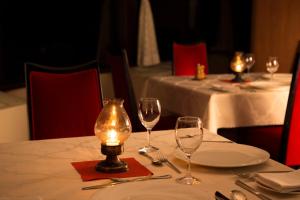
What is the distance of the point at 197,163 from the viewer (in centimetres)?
163

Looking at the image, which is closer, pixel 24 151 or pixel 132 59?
pixel 24 151

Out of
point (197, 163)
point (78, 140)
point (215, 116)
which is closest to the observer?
point (197, 163)

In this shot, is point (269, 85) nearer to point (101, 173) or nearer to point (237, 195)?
point (101, 173)

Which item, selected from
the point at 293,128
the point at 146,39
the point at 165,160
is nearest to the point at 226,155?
the point at 165,160

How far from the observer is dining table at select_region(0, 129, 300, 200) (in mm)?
1396

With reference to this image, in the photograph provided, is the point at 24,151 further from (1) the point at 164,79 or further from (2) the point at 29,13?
(2) the point at 29,13

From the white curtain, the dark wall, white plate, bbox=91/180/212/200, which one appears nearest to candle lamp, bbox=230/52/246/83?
the dark wall

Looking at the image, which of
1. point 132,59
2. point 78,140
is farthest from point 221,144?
point 132,59

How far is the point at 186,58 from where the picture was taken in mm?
4715

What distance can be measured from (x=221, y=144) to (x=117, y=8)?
409cm

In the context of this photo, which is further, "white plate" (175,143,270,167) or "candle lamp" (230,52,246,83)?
"candle lamp" (230,52,246,83)

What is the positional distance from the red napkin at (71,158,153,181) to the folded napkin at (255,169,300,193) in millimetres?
334

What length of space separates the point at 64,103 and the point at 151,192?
128 cm

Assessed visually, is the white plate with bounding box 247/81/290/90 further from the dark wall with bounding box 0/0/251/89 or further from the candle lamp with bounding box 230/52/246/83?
the dark wall with bounding box 0/0/251/89
